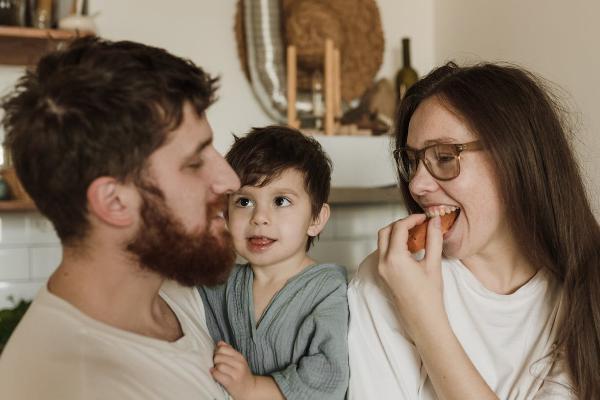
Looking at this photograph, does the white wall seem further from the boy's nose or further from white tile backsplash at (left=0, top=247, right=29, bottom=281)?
white tile backsplash at (left=0, top=247, right=29, bottom=281)

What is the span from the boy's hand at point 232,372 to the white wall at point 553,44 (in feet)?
5.01

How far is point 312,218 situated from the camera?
1857 millimetres

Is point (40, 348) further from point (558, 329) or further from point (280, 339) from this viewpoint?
point (558, 329)

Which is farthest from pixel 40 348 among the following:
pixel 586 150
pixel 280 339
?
pixel 586 150

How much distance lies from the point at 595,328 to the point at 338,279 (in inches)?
23.2

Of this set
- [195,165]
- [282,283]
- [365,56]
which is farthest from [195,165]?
[365,56]

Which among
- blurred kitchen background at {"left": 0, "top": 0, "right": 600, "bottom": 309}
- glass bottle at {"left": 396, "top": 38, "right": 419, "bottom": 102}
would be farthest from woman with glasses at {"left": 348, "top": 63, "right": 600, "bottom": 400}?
glass bottle at {"left": 396, "top": 38, "right": 419, "bottom": 102}

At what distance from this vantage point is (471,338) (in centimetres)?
176

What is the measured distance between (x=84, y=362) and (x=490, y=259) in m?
1.07

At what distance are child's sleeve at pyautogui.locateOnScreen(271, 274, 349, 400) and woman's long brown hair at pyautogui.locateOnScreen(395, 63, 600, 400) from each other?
1.60 feet

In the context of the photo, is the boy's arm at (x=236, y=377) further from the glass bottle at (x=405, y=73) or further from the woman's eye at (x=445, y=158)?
the glass bottle at (x=405, y=73)

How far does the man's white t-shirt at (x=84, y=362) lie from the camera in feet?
3.70

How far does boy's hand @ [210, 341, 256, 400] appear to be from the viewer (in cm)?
144

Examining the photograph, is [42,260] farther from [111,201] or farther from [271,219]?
[111,201]
